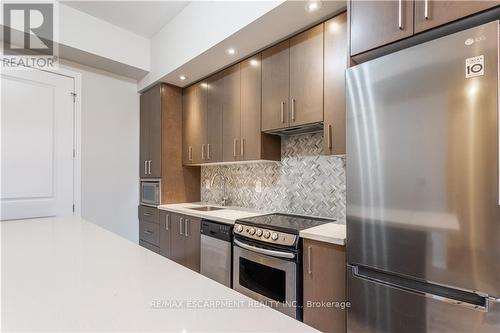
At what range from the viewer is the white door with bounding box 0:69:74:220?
2.36 metres

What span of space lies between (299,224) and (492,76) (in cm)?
138

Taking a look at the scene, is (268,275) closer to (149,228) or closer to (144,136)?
(149,228)

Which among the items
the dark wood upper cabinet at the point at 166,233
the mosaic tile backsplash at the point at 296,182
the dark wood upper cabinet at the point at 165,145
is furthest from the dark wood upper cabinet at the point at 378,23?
the dark wood upper cabinet at the point at 166,233

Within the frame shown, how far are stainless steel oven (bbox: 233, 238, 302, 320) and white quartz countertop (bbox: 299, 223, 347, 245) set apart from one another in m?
0.18

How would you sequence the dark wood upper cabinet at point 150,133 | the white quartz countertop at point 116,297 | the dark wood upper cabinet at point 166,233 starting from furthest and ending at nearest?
the dark wood upper cabinet at point 150,133 → the dark wood upper cabinet at point 166,233 → the white quartz countertop at point 116,297

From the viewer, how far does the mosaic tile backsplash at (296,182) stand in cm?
222

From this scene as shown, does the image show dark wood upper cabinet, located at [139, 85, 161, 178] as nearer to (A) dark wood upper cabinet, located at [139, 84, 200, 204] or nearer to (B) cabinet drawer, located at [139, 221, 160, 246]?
(A) dark wood upper cabinet, located at [139, 84, 200, 204]

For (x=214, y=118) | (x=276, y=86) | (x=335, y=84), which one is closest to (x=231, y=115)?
(x=214, y=118)

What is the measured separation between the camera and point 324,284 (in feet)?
5.30

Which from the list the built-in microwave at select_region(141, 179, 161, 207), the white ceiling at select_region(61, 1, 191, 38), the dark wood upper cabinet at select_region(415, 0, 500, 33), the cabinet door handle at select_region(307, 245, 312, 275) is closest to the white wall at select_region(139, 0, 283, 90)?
the white ceiling at select_region(61, 1, 191, 38)

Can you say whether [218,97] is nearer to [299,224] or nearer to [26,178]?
[299,224]

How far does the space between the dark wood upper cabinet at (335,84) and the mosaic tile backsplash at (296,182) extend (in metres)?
0.37

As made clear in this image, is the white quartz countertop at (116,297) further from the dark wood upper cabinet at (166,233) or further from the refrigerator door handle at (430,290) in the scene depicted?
the dark wood upper cabinet at (166,233)

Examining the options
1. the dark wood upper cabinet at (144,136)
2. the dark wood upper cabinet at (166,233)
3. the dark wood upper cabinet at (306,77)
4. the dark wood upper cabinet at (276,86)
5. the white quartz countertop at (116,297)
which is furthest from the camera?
the dark wood upper cabinet at (144,136)
